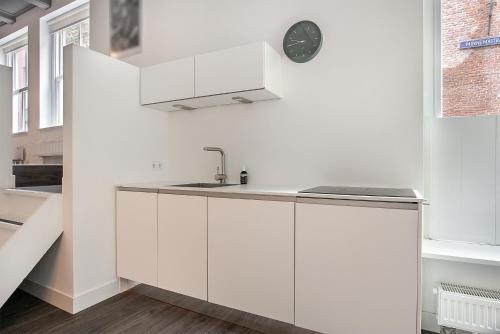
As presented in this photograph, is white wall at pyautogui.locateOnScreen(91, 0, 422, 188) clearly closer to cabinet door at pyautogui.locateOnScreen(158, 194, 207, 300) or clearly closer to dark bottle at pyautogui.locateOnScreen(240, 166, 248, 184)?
dark bottle at pyautogui.locateOnScreen(240, 166, 248, 184)

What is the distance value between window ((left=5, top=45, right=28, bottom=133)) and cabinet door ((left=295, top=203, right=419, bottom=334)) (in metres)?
5.35

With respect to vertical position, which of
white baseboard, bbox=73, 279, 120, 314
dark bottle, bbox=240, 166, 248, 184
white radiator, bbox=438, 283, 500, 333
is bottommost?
white baseboard, bbox=73, 279, 120, 314

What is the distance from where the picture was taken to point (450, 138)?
6.00 ft

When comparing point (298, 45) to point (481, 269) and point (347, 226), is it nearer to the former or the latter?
point (347, 226)

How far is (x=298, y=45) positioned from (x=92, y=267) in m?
2.30

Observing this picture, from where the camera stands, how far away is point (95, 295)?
2.18m

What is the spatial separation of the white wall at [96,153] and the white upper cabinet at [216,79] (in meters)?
0.26

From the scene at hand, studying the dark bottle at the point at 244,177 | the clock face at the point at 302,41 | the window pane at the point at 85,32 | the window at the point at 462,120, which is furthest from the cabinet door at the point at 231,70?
the window pane at the point at 85,32

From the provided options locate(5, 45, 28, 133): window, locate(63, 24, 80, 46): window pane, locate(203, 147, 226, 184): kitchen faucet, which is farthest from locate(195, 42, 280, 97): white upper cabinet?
locate(5, 45, 28, 133): window

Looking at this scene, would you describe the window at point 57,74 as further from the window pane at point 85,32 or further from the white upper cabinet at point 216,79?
the white upper cabinet at point 216,79

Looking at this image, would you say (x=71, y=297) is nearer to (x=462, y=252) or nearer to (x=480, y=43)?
(x=462, y=252)

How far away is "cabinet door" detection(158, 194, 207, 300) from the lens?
76.0 inches

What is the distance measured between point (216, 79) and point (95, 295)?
6.18 ft

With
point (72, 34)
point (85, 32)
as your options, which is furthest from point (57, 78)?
point (85, 32)
